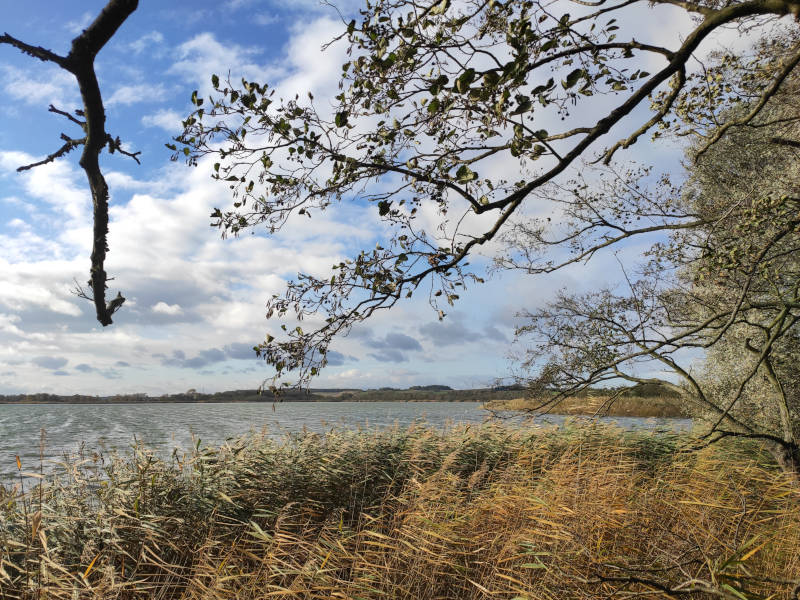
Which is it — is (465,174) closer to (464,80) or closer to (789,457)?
(464,80)

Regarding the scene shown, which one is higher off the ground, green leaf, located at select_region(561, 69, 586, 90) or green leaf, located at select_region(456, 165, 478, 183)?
green leaf, located at select_region(561, 69, 586, 90)

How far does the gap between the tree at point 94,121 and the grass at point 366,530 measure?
6.09 ft

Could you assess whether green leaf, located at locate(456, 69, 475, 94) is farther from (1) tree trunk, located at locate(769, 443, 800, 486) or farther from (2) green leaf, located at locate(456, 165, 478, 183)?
(1) tree trunk, located at locate(769, 443, 800, 486)

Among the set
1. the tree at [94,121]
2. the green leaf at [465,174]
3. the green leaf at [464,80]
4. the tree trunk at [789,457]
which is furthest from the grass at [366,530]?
the green leaf at [464,80]

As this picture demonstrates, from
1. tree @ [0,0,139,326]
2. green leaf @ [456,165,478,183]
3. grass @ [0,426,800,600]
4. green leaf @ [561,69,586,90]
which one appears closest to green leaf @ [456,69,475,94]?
green leaf @ [456,165,478,183]

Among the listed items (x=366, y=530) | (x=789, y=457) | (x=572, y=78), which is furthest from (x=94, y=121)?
(x=789, y=457)

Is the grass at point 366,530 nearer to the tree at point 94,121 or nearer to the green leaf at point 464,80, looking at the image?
the tree at point 94,121

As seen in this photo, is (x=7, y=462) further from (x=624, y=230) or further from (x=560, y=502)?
(x=624, y=230)

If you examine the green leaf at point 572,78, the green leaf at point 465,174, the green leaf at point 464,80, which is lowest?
the green leaf at point 465,174

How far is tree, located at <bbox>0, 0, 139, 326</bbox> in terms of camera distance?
2.99m

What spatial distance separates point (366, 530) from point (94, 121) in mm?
4160

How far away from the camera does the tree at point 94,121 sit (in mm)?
2988

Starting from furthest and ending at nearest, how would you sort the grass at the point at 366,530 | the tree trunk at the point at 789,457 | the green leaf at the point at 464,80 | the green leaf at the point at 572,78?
the tree trunk at the point at 789,457, the grass at the point at 366,530, the green leaf at the point at 572,78, the green leaf at the point at 464,80

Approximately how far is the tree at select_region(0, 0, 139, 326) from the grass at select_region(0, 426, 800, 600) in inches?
73.1
